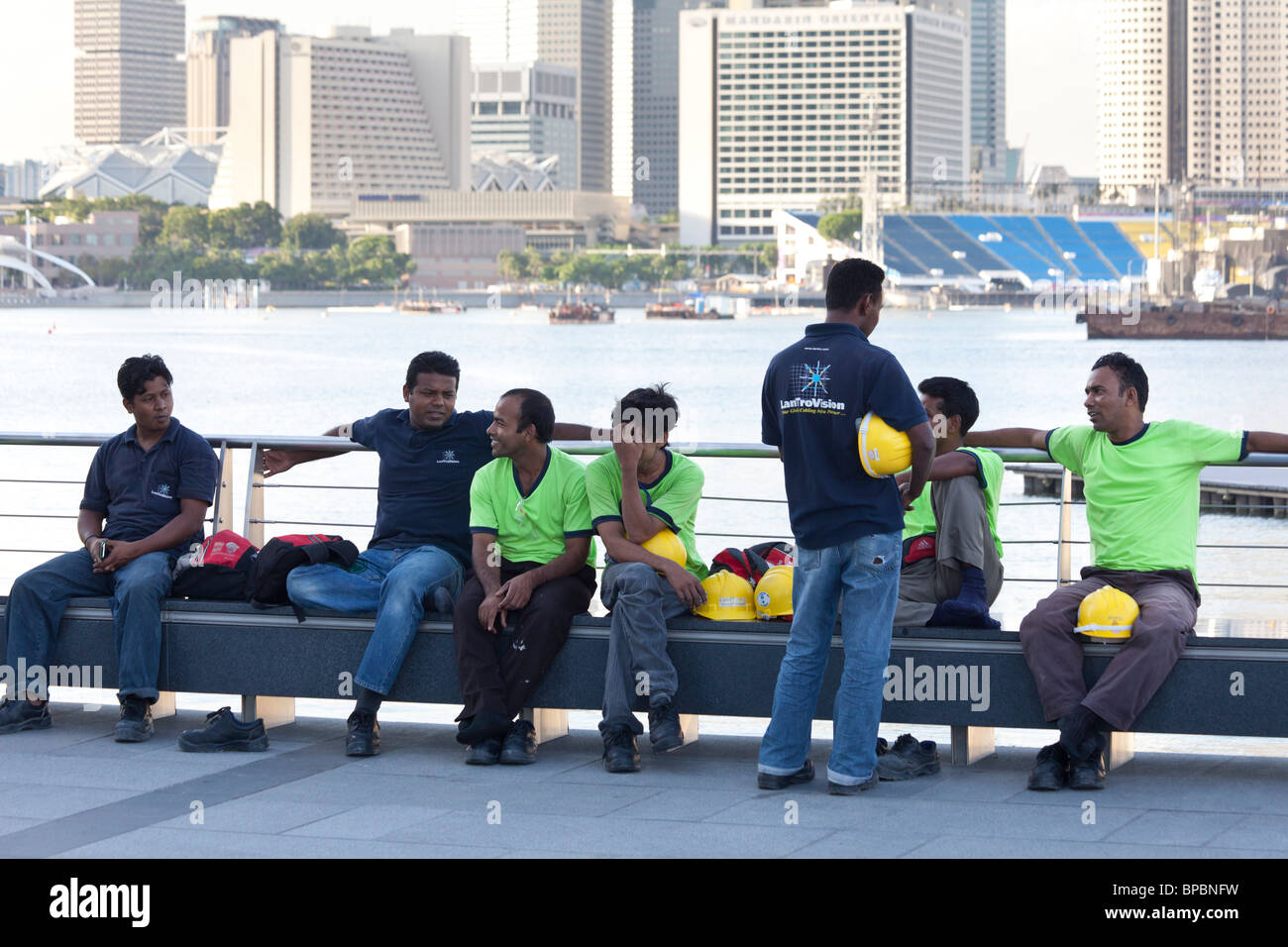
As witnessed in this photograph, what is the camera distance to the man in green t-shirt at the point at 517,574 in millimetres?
6285

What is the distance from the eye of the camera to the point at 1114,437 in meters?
6.19

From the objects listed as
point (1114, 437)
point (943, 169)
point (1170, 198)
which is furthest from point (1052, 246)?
point (1114, 437)

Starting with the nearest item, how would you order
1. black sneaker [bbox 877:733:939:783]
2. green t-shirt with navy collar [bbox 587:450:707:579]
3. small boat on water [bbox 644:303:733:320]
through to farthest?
black sneaker [bbox 877:733:939:783]
green t-shirt with navy collar [bbox 587:450:707:579]
small boat on water [bbox 644:303:733:320]

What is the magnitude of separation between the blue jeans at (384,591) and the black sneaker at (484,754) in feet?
1.29

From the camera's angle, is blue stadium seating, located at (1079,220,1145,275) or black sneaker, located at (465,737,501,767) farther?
blue stadium seating, located at (1079,220,1145,275)

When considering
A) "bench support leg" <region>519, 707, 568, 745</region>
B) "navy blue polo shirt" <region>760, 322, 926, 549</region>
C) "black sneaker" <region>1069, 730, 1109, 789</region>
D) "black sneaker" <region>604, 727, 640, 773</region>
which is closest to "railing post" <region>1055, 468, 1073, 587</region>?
Answer: "black sneaker" <region>1069, 730, 1109, 789</region>

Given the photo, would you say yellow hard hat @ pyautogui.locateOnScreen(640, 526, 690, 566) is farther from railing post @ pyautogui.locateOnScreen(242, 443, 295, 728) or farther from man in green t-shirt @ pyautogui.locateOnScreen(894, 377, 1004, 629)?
railing post @ pyautogui.locateOnScreen(242, 443, 295, 728)

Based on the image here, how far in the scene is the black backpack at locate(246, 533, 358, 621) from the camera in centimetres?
666

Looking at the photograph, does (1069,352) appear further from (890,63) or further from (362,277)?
(890,63)

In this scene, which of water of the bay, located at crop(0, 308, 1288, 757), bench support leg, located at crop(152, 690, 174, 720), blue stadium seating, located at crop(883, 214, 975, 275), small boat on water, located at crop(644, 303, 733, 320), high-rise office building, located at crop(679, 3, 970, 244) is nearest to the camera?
bench support leg, located at crop(152, 690, 174, 720)

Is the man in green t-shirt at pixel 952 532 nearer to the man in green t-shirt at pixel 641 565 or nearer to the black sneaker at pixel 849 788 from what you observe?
the black sneaker at pixel 849 788

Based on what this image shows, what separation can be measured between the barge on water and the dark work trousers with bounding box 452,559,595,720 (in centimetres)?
10962
